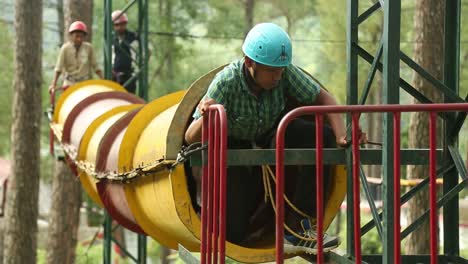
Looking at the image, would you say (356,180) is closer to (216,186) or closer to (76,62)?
(216,186)

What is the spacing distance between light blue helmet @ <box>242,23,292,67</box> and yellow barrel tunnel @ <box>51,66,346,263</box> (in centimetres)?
54

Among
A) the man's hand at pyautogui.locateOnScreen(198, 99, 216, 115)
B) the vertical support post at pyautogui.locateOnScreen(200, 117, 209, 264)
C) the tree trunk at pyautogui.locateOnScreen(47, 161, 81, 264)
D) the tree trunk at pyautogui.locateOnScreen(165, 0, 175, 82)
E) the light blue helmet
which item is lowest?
the tree trunk at pyautogui.locateOnScreen(47, 161, 81, 264)

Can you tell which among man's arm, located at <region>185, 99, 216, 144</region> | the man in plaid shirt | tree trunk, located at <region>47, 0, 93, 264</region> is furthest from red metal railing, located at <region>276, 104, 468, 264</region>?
tree trunk, located at <region>47, 0, 93, 264</region>

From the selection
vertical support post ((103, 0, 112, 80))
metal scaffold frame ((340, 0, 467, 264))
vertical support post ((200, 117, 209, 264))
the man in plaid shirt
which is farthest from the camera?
vertical support post ((103, 0, 112, 80))

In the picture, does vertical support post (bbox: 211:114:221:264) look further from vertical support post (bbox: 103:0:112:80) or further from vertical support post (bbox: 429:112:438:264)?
vertical support post (bbox: 103:0:112:80)

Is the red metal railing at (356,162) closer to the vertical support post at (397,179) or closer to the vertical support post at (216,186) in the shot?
the vertical support post at (397,179)

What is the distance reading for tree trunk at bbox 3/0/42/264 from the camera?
57.2 feet

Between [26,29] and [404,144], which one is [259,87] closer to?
[26,29]

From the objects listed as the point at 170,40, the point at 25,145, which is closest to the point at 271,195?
the point at 25,145

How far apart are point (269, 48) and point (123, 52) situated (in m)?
10.0

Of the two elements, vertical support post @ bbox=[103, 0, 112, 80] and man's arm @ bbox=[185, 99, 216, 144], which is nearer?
man's arm @ bbox=[185, 99, 216, 144]

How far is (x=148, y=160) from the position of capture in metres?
7.41

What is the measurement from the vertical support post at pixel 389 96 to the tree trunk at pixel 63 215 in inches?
518

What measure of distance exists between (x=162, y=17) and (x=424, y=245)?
15.9 meters
